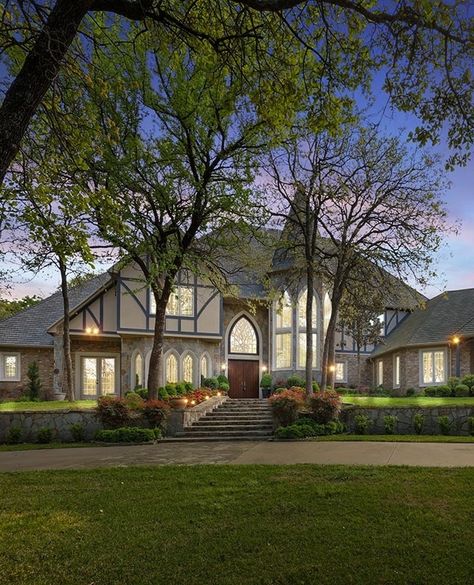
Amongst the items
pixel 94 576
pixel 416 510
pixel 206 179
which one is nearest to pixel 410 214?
pixel 206 179

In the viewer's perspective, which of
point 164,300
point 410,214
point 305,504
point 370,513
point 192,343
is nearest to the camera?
point 370,513

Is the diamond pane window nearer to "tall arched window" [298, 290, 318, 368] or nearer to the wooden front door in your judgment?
the wooden front door

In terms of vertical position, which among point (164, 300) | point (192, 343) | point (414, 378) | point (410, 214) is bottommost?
point (414, 378)

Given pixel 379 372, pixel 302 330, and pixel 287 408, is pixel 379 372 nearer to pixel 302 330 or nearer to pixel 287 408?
pixel 302 330

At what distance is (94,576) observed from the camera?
4.77 metres

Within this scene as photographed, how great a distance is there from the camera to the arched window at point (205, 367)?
24.8m

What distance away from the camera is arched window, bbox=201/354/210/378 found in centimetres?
2475

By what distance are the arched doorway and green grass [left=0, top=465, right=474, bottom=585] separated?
62.7 feet

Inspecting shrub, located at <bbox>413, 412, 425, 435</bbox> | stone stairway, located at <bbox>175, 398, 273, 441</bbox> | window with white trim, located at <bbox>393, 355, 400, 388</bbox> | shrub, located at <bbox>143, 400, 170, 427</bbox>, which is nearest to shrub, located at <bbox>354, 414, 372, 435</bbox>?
shrub, located at <bbox>413, 412, 425, 435</bbox>

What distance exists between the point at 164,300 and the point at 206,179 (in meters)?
4.02

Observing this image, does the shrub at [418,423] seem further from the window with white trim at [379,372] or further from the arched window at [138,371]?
the window with white trim at [379,372]

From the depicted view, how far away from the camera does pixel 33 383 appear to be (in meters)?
23.1

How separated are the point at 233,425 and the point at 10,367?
1303 cm

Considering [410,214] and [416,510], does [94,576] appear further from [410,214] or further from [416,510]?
[410,214]
